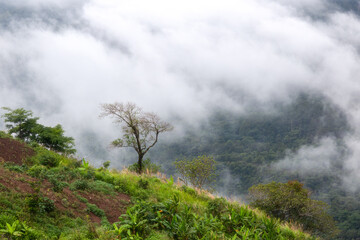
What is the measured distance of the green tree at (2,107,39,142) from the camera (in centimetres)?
2617

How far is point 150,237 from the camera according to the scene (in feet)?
26.0

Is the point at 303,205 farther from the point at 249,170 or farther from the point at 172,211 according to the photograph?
the point at 249,170

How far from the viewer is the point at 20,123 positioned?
26.9m

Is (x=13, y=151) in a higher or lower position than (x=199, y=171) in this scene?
lower

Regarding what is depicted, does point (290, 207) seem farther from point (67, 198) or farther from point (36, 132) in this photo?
point (67, 198)

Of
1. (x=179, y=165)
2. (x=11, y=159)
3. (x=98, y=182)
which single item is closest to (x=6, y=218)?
(x=98, y=182)

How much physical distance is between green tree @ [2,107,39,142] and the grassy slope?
15.0 m

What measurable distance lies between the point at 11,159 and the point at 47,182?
347 centimetres

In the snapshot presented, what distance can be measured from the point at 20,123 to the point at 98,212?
2130 cm

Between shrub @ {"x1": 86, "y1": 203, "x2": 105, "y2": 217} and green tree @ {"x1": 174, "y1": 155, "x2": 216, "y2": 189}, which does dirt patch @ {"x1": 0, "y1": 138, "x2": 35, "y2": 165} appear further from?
green tree @ {"x1": 174, "y1": 155, "x2": 216, "y2": 189}

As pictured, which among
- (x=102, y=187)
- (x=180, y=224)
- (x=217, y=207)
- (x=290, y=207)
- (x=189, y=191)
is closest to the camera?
(x=180, y=224)

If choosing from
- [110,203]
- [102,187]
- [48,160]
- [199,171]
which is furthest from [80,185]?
[199,171]

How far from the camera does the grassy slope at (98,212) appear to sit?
23.5ft

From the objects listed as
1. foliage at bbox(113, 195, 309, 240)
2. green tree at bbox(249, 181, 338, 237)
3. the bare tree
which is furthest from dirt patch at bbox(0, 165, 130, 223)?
green tree at bbox(249, 181, 338, 237)
